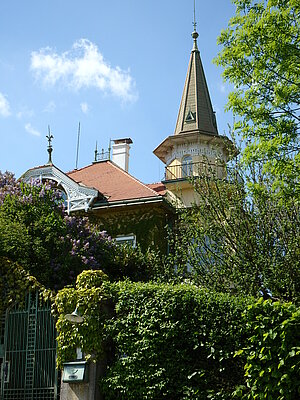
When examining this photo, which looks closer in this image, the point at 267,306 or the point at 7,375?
the point at 267,306

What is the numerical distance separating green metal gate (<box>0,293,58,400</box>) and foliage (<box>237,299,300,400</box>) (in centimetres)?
397

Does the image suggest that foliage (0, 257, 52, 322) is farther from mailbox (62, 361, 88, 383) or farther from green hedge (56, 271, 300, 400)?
mailbox (62, 361, 88, 383)

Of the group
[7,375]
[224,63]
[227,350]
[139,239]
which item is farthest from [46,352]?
[139,239]

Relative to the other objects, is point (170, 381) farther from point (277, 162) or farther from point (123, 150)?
point (123, 150)

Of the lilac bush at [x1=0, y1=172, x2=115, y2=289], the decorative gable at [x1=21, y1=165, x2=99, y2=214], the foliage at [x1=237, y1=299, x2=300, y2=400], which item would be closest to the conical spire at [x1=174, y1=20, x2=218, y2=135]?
the decorative gable at [x1=21, y1=165, x2=99, y2=214]

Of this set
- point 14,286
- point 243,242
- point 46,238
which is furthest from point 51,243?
point 243,242

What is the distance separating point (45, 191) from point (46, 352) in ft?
21.1

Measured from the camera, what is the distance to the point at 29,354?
1192 centimetres

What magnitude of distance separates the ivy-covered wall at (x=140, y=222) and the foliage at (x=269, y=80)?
857 cm

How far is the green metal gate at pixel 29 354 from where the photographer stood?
455 inches

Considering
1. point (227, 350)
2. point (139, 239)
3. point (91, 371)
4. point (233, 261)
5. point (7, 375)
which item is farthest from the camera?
point (139, 239)

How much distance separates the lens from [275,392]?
897 centimetres

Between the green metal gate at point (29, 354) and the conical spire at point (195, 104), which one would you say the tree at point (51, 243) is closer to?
the green metal gate at point (29, 354)

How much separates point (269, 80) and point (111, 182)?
36.8 ft
